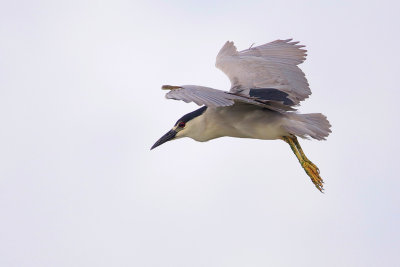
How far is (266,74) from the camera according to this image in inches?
431

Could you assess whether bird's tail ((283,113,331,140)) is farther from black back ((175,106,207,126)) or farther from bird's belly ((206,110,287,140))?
black back ((175,106,207,126))

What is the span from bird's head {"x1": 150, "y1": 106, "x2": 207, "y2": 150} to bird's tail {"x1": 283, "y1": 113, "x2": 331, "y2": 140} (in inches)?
40.1

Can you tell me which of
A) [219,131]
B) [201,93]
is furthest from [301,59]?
[201,93]

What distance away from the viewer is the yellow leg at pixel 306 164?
10.2m

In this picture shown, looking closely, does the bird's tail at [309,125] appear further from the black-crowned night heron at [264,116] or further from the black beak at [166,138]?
the black beak at [166,138]

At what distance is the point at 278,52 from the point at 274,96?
68.3 inches

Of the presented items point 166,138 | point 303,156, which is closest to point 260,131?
point 303,156

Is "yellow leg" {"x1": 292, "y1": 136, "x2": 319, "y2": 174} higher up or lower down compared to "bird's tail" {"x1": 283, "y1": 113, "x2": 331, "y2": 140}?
lower down

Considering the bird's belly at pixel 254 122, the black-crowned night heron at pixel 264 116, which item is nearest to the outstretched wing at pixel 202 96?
the black-crowned night heron at pixel 264 116

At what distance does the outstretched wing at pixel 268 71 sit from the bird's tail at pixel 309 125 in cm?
25

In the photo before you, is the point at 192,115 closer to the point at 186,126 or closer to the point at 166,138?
the point at 186,126

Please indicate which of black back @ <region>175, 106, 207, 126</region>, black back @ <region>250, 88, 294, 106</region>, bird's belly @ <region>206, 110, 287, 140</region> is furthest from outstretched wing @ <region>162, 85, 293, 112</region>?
black back @ <region>175, 106, 207, 126</region>

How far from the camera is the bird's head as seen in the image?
1005cm

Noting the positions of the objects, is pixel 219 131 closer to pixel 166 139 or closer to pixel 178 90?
pixel 166 139
